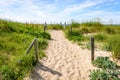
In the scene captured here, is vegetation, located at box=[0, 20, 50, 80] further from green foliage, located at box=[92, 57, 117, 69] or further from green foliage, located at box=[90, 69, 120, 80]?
green foliage, located at box=[92, 57, 117, 69]

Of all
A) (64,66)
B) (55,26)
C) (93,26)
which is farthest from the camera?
(55,26)

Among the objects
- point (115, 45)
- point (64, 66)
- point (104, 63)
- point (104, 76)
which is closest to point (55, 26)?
point (115, 45)

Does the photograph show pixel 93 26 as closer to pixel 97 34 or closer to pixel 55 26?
pixel 55 26

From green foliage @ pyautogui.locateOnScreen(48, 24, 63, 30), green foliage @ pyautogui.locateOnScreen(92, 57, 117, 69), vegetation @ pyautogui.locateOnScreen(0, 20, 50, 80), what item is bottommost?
green foliage @ pyautogui.locateOnScreen(92, 57, 117, 69)

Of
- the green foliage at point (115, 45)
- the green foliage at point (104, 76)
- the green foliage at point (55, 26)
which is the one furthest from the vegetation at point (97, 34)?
the green foliage at point (104, 76)

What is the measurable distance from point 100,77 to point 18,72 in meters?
2.74

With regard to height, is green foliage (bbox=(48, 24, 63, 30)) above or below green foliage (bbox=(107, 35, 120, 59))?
above

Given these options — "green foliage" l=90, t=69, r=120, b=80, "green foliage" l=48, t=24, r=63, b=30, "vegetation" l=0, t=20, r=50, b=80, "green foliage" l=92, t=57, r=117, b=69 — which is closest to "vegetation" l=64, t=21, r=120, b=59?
"green foliage" l=92, t=57, r=117, b=69

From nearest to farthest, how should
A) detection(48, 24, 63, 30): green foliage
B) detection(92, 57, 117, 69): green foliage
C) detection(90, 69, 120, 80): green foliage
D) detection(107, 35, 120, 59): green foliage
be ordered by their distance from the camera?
1. detection(90, 69, 120, 80): green foliage
2. detection(92, 57, 117, 69): green foliage
3. detection(107, 35, 120, 59): green foliage
4. detection(48, 24, 63, 30): green foliage

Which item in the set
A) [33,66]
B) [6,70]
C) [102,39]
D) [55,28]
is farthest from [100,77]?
[55,28]

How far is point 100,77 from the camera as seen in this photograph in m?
6.66

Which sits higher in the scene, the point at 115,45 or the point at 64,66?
the point at 115,45

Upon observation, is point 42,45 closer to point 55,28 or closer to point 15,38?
point 15,38

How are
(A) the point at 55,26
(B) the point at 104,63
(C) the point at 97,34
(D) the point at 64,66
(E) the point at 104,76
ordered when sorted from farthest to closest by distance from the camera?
(A) the point at 55,26 < (C) the point at 97,34 < (D) the point at 64,66 < (B) the point at 104,63 < (E) the point at 104,76
